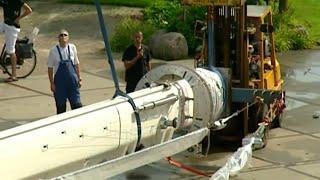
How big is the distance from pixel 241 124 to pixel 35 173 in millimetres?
5728

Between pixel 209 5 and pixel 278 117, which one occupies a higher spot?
pixel 209 5

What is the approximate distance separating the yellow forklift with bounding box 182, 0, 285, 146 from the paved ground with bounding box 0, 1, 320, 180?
492 mm

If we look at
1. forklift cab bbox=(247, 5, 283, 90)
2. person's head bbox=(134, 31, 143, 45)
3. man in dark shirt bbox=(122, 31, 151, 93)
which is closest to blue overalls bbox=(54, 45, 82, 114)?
man in dark shirt bbox=(122, 31, 151, 93)

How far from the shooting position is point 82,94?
15125 mm

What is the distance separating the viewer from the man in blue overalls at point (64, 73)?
1136 centimetres

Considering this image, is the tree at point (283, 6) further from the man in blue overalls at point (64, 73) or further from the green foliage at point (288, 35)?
the man in blue overalls at point (64, 73)

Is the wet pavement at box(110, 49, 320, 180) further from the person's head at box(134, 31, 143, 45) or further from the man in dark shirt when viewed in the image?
the person's head at box(134, 31, 143, 45)

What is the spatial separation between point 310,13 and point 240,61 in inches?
612

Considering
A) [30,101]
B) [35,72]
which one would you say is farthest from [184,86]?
[35,72]

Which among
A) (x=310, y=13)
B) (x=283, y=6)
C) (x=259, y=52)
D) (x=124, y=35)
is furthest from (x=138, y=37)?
(x=310, y=13)

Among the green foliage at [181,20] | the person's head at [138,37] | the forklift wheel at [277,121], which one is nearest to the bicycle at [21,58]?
the green foliage at [181,20]

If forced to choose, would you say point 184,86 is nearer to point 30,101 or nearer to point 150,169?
point 150,169

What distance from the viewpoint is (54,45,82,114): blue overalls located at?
11.4m

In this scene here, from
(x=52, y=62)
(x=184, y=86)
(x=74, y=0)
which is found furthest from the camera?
(x=74, y=0)
